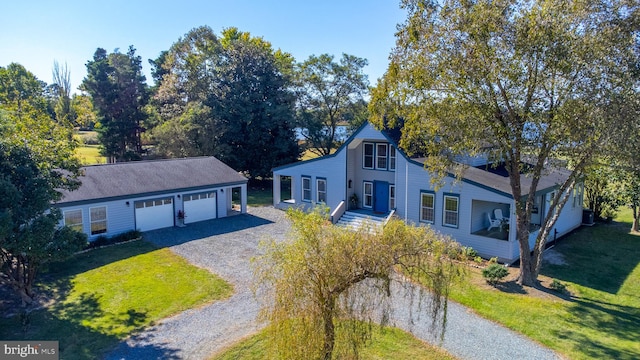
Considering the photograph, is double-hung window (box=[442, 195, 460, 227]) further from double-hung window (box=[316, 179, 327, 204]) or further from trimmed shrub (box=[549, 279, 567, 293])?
double-hung window (box=[316, 179, 327, 204])

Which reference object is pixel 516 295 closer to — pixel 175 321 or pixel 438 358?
pixel 438 358

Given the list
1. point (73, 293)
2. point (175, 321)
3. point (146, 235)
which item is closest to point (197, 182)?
point (146, 235)

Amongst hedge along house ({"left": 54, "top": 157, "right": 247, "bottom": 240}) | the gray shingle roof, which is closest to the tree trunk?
the gray shingle roof

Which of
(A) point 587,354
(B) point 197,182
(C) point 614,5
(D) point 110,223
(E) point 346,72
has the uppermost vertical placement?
(E) point 346,72

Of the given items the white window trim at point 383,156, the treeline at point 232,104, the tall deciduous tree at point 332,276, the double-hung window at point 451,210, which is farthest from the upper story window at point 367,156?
the tall deciduous tree at point 332,276

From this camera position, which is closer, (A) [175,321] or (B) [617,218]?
(A) [175,321]

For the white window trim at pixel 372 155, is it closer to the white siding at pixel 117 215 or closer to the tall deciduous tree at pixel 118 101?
the white siding at pixel 117 215

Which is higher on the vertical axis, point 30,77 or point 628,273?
point 30,77
